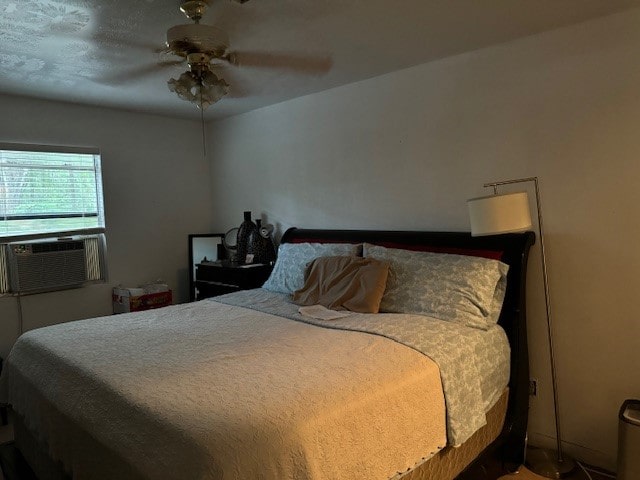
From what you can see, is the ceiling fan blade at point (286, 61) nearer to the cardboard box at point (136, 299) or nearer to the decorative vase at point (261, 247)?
the decorative vase at point (261, 247)

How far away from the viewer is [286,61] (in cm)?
280

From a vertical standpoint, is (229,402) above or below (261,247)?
below

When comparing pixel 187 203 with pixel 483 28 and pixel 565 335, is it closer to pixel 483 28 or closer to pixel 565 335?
pixel 483 28

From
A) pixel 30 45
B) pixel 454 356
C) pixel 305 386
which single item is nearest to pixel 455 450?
pixel 454 356

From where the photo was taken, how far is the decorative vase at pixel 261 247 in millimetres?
4020

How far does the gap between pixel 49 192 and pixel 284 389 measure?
3198 mm

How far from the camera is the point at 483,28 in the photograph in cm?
237

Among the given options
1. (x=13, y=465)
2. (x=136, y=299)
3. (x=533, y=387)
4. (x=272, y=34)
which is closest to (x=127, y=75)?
(x=272, y=34)

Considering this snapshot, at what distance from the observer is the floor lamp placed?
7.23ft

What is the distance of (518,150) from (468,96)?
1.55 feet

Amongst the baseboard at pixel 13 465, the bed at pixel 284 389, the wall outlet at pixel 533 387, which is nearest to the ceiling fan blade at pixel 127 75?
the bed at pixel 284 389

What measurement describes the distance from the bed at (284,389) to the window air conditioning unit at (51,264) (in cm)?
131

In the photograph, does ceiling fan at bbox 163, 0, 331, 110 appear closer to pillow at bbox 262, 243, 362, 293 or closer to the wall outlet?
pillow at bbox 262, 243, 362, 293

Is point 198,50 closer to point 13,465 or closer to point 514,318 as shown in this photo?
point 514,318
